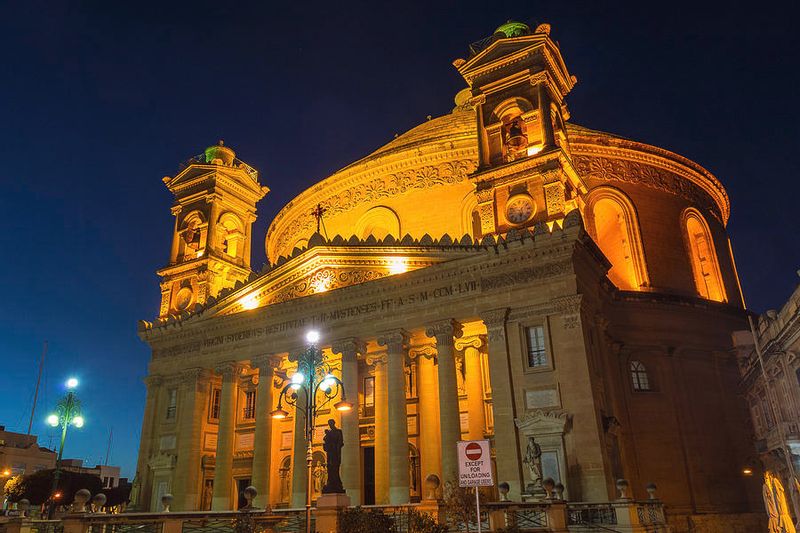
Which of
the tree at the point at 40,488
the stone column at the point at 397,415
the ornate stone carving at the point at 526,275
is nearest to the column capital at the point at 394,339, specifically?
the stone column at the point at 397,415

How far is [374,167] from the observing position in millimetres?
37531

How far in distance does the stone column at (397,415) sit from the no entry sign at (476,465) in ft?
43.7

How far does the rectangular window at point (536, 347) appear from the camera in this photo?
23.5 meters

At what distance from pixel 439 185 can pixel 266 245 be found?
54.2 feet

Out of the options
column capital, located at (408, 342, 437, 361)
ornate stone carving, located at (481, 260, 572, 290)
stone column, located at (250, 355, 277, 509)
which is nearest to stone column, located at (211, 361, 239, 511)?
stone column, located at (250, 355, 277, 509)

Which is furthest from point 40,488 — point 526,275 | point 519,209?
point 519,209

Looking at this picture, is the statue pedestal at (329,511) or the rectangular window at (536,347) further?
the rectangular window at (536,347)

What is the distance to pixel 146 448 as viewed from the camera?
3162cm

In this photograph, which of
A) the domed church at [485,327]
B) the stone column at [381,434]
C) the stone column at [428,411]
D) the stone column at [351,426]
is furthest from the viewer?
the stone column at [428,411]

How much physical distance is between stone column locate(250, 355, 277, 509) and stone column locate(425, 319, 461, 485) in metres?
8.30

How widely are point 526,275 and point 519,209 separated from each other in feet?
13.9

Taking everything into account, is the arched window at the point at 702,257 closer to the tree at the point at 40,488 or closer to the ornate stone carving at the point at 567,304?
the ornate stone carving at the point at 567,304

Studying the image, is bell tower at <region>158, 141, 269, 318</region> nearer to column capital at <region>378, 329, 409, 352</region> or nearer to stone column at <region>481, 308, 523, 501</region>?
column capital at <region>378, 329, 409, 352</region>

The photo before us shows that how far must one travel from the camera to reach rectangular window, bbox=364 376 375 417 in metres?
29.1
